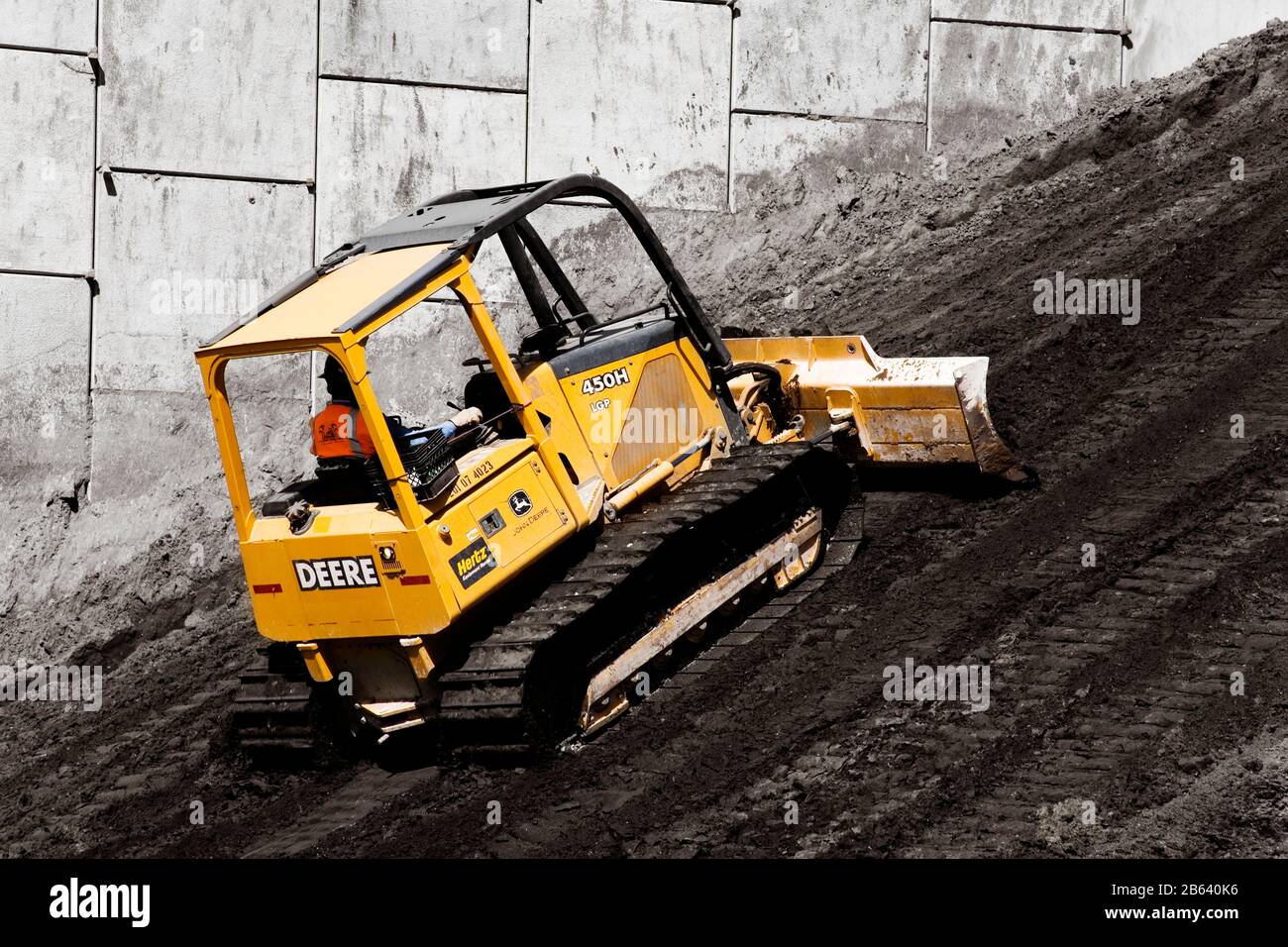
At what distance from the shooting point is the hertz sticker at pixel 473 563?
7.38 m

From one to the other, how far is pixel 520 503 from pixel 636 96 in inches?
318

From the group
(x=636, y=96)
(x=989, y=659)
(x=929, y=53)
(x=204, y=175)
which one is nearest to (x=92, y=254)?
(x=204, y=175)

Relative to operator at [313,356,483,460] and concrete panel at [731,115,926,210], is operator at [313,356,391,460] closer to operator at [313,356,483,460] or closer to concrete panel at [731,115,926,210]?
operator at [313,356,483,460]

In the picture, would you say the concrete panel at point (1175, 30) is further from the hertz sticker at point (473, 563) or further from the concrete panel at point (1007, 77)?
the hertz sticker at point (473, 563)

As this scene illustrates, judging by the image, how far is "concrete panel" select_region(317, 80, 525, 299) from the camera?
1389cm

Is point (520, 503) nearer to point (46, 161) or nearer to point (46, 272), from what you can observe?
point (46, 272)

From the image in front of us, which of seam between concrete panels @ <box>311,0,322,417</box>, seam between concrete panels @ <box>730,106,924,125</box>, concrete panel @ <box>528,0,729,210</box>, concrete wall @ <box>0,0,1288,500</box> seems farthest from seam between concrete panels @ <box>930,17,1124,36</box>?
seam between concrete panels @ <box>311,0,322,417</box>

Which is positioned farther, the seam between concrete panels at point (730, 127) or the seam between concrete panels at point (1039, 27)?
the seam between concrete panels at point (1039, 27)

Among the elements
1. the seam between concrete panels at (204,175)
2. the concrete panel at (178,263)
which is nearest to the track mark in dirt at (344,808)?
the concrete panel at (178,263)

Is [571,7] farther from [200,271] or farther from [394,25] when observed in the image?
[200,271]

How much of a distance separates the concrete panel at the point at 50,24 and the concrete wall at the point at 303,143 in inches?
0.9

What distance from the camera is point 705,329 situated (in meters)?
9.45

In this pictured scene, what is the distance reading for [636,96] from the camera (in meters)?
14.9

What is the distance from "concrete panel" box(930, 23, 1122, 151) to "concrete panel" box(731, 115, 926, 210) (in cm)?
40
